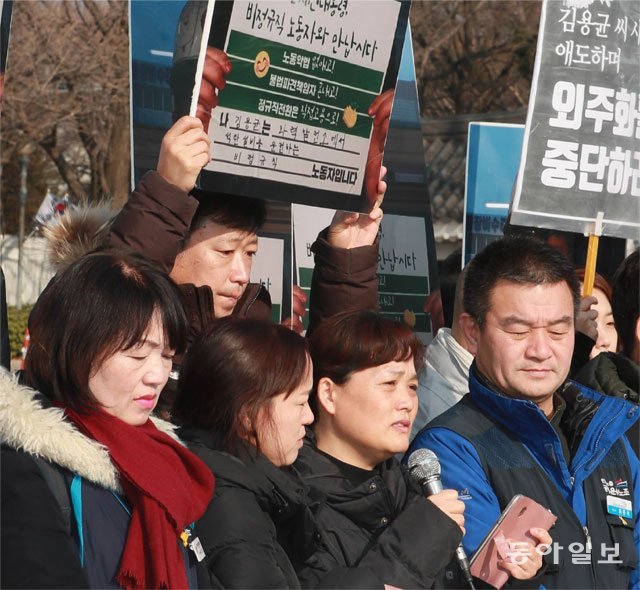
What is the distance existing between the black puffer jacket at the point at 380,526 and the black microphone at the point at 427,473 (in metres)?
0.03

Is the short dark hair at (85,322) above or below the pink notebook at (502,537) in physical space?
above

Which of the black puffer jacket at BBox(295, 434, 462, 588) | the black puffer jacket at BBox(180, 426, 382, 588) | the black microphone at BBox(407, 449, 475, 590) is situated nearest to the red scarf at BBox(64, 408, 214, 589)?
the black puffer jacket at BBox(180, 426, 382, 588)

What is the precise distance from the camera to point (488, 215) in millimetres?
5480

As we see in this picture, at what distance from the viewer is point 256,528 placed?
2365 millimetres

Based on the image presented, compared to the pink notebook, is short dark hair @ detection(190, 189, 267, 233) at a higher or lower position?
higher

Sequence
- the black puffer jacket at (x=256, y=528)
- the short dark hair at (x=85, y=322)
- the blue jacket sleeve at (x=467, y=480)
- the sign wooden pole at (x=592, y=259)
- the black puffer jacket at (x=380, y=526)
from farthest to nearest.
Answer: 1. the sign wooden pole at (x=592, y=259)
2. the blue jacket sleeve at (x=467, y=480)
3. the black puffer jacket at (x=380, y=526)
4. the black puffer jacket at (x=256, y=528)
5. the short dark hair at (x=85, y=322)

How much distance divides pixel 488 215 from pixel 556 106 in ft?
4.41

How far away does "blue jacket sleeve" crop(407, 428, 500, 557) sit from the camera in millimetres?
2756

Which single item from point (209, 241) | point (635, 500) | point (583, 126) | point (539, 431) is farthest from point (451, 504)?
point (583, 126)

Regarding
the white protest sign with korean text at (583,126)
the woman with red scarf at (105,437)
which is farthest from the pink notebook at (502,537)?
the white protest sign with korean text at (583,126)

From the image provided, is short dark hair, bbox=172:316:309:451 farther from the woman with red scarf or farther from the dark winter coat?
the dark winter coat

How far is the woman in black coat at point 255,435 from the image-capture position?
238cm

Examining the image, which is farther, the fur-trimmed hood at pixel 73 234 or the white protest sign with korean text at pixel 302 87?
the white protest sign with korean text at pixel 302 87

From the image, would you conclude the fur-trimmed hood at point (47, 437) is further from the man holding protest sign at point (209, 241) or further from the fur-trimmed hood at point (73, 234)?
the fur-trimmed hood at point (73, 234)
